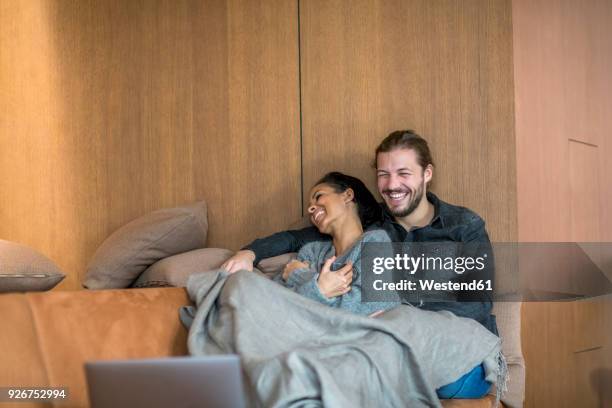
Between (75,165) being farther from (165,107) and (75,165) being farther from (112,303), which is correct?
(112,303)

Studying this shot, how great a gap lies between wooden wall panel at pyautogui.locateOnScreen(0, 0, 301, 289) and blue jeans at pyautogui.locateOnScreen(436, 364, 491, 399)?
124cm

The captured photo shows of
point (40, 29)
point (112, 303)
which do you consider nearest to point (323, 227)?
point (112, 303)

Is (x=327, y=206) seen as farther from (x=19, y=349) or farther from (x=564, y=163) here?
(x=19, y=349)

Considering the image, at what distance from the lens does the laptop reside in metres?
1.58

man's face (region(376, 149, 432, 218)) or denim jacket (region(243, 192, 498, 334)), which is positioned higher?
man's face (region(376, 149, 432, 218))

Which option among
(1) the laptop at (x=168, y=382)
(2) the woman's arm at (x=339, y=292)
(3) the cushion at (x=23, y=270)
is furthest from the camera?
(2) the woman's arm at (x=339, y=292)

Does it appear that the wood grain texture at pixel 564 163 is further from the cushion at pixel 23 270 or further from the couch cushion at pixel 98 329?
the cushion at pixel 23 270

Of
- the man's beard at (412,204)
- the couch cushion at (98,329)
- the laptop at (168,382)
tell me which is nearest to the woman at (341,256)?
the man's beard at (412,204)

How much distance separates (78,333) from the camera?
2316mm

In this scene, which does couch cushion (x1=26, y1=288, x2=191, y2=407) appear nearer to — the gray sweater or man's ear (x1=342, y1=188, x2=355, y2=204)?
the gray sweater

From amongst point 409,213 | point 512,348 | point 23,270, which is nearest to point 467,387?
point 512,348

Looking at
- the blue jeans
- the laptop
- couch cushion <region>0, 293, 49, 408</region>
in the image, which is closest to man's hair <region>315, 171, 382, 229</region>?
the blue jeans

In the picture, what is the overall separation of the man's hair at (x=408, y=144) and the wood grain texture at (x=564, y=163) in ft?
1.44

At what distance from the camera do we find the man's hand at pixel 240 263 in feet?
9.02
